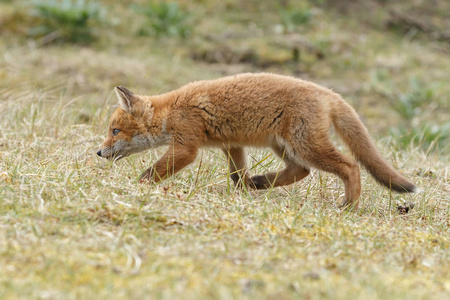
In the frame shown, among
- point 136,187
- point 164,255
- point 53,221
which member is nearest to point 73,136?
point 136,187

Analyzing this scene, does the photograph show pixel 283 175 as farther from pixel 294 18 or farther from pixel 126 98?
pixel 294 18

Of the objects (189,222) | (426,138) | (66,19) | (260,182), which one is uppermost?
(66,19)

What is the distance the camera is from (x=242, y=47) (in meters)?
13.4

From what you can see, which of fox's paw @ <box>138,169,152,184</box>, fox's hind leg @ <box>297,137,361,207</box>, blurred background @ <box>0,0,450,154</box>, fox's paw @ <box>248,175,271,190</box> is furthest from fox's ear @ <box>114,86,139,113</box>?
blurred background @ <box>0,0,450,154</box>

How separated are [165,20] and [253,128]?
900 centimetres

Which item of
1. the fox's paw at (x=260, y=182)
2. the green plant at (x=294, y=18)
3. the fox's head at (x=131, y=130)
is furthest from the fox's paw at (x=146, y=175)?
the green plant at (x=294, y=18)

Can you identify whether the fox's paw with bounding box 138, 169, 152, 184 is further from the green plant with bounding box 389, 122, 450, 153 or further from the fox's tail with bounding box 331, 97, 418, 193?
the green plant with bounding box 389, 122, 450, 153

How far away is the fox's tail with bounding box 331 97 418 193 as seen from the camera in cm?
564

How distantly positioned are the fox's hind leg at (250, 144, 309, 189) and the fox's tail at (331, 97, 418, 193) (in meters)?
0.60

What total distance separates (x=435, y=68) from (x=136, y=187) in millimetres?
10715

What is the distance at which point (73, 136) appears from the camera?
7191 millimetres

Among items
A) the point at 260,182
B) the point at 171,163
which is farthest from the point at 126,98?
the point at 260,182

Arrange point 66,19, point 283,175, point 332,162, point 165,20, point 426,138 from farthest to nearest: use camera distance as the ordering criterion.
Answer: point 165,20 < point 66,19 < point 426,138 < point 283,175 < point 332,162

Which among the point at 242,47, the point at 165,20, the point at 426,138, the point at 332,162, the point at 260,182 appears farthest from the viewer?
the point at 165,20
